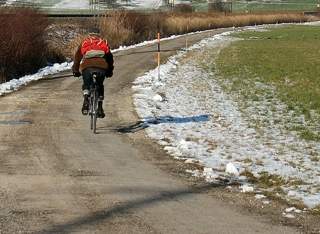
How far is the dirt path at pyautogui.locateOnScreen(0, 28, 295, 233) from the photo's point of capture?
6.19 metres

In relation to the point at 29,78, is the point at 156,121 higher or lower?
higher

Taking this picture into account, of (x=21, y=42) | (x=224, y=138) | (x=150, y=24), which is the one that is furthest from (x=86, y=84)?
(x=150, y=24)

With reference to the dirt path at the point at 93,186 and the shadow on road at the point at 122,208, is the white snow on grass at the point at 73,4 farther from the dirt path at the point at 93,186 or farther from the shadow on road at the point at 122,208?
the shadow on road at the point at 122,208

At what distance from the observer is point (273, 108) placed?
49.3 feet

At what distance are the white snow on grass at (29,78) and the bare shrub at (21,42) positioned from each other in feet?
2.06

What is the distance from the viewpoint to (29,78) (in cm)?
1967

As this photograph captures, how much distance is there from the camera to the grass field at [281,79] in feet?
46.9

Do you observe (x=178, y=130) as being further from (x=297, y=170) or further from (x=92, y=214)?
(x=92, y=214)

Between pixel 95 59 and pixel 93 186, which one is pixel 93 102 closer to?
pixel 95 59

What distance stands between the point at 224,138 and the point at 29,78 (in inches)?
402

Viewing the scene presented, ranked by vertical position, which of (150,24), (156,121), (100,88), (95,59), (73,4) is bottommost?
(73,4)

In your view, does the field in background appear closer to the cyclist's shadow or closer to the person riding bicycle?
the cyclist's shadow

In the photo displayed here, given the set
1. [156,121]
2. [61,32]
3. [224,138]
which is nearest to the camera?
[224,138]

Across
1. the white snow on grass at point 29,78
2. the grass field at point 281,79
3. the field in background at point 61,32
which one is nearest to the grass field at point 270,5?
the field in background at point 61,32
